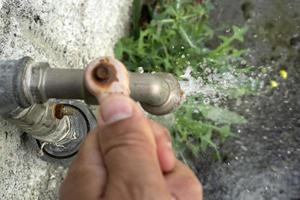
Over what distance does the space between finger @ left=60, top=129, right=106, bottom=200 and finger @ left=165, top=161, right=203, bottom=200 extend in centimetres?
Result: 8

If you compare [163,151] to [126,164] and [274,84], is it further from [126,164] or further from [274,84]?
[274,84]

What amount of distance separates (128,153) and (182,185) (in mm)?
83

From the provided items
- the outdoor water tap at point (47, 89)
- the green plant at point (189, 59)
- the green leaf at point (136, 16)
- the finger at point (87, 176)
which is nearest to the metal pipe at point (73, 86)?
the outdoor water tap at point (47, 89)

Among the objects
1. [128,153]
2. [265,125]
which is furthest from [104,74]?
[265,125]

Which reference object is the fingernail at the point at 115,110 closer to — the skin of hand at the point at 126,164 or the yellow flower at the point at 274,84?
the skin of hand at the point at 126,164

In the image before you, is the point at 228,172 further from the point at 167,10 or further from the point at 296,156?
the point at 167,10

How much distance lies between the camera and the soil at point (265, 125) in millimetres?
1674

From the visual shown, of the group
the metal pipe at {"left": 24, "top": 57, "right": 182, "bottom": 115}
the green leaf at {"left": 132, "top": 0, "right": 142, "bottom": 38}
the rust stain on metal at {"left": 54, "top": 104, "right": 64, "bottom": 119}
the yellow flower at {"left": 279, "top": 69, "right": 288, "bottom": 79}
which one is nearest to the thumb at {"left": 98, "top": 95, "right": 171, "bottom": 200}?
the metal pipe at {"left": 24, "top": 57, "right": 182, "bottom": 115}

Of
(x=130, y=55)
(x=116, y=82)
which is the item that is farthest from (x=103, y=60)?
(x=130, y=55)

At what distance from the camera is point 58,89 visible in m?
0.80

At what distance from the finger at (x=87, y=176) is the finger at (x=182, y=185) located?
8 cm

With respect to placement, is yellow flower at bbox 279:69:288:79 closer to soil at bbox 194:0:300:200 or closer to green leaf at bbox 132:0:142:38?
soil at bbox 194:0:300:200

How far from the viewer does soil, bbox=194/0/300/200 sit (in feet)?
5.49

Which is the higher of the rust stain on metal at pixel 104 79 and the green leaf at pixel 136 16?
the rust stain on metal at pixel 104 79
